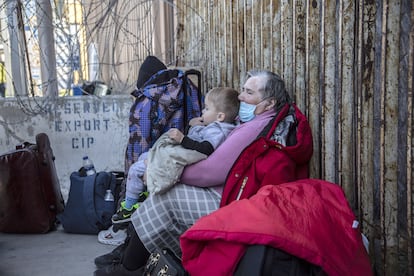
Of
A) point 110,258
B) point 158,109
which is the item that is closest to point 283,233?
point 110,258

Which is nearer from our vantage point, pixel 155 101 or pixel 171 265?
pixel 171 265

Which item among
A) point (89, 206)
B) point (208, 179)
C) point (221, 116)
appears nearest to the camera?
point (208, 179)

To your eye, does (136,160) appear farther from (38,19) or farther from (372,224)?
(38,19)

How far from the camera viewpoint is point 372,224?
2377mm

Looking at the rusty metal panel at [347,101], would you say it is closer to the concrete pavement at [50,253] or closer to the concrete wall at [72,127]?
the concrete pavement at [50,253]

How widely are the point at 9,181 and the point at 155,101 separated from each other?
4.32ft

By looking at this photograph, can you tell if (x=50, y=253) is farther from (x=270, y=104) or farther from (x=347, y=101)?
(x=347, y=101)

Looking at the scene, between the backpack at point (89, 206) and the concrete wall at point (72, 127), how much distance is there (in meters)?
1.16

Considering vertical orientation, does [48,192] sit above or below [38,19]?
below

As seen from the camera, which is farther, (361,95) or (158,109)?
(158,109)

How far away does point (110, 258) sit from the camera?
3.49m

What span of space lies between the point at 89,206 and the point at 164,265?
6.06 feet

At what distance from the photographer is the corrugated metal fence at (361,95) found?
6.88 feet

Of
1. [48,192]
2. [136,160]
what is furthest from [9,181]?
[136,160]
